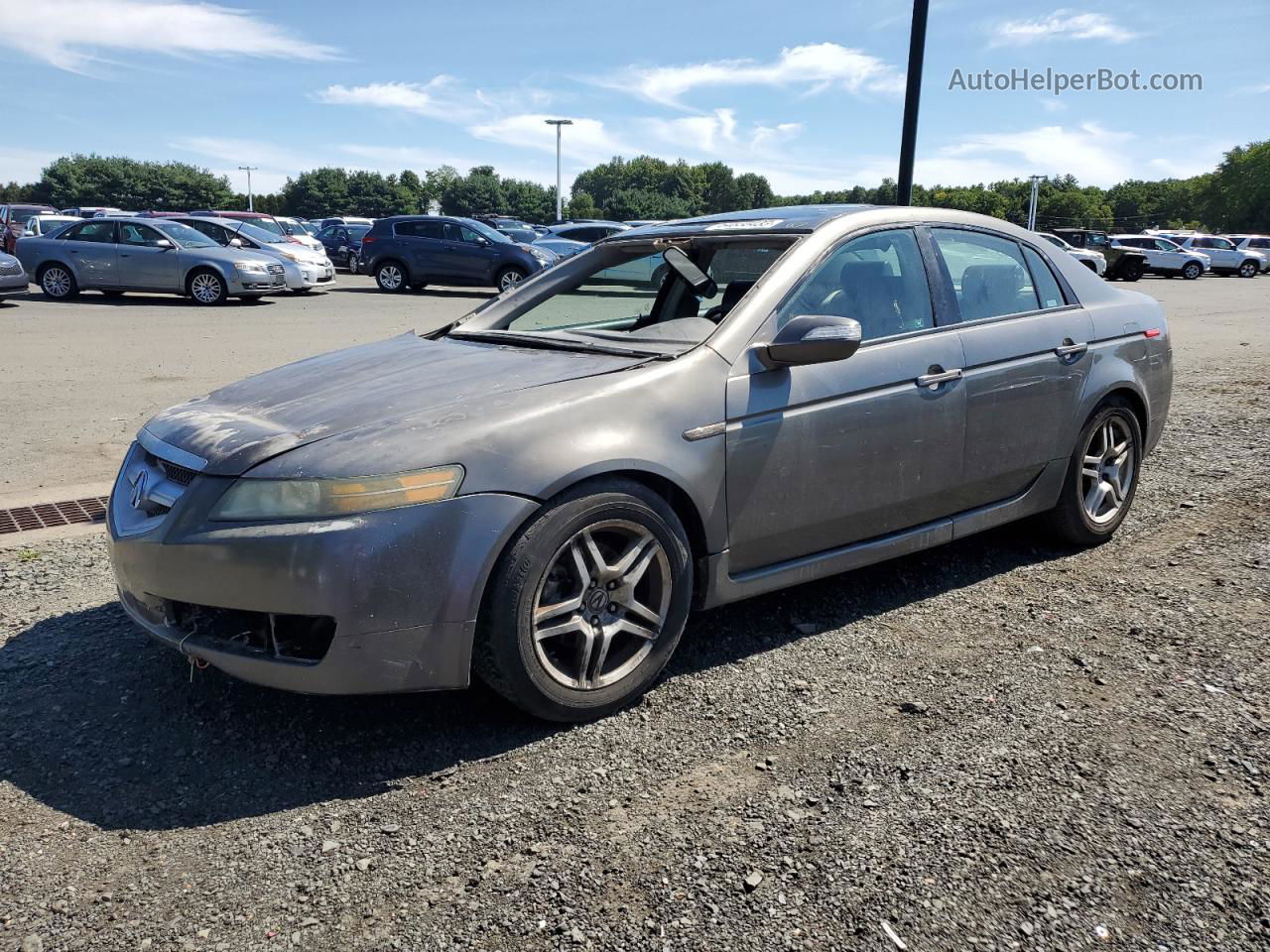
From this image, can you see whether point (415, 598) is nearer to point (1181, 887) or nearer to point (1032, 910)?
point (1032, 910)

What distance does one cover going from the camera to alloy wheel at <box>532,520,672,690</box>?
3164 millimetres

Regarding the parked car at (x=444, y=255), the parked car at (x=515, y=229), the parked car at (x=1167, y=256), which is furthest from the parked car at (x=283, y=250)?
the parked car at (x=1167, y=256)

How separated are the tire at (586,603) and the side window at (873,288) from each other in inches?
39.7

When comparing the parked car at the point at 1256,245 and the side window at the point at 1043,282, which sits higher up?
the parked car at the point at 1256,245

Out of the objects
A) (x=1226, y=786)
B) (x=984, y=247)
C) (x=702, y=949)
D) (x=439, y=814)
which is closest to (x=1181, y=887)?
(x=1226, y=786)

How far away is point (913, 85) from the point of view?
370 inches

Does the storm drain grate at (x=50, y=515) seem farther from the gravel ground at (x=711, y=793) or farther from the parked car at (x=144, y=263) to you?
the parked car at (x=144, y=263)

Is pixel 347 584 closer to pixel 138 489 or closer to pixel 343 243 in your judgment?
pixel 138 489

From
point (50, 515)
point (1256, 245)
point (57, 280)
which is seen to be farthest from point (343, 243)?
point (1256, 245)

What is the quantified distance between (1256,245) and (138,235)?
43.5 metres

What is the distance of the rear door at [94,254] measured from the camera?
18984 millimetres

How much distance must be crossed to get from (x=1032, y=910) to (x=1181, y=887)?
0.38m

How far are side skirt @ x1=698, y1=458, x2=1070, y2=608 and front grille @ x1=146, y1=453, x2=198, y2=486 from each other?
1656 mm

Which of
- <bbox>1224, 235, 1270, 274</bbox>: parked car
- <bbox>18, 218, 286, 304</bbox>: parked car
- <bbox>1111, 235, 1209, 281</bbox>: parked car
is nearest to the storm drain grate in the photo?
<bbox>18, 218, 286, 304</bbox>: parked car
